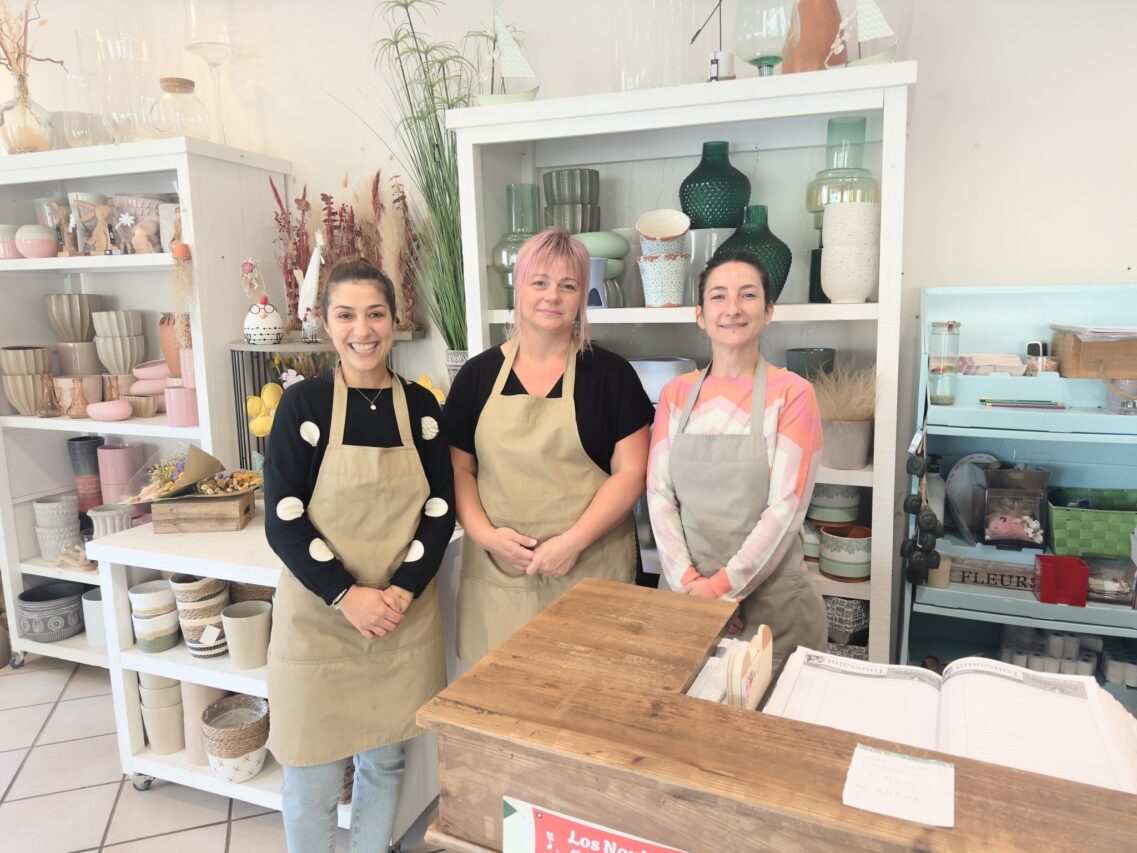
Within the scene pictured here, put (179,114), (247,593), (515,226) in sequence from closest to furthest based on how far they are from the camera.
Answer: (247,593) → (515,226) → (179,114)

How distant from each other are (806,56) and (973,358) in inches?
34.8

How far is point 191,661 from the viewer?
2.15 meters

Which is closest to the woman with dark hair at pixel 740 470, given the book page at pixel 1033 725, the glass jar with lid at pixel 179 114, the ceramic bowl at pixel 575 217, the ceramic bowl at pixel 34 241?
the book page at pixel 1033 725

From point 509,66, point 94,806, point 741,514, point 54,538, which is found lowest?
point 94,806

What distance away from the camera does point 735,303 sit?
Answer: 1526 mm

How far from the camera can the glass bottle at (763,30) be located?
1.92 meters

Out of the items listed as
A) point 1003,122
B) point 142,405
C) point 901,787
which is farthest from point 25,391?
point 1003,122

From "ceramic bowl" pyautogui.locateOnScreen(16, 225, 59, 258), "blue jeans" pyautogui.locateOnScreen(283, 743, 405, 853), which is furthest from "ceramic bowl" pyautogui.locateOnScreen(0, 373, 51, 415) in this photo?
"blue jeans" pyautogui.locateOnScreen(283, 743, 405, 853)

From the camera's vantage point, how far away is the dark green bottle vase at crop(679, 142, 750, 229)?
210 centimetres

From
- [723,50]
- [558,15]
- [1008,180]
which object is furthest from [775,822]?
[558,15]

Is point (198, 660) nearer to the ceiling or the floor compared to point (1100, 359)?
nearer to the floor

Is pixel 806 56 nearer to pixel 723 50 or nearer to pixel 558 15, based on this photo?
pixel 723 50

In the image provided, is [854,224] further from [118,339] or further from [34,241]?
[34,241]

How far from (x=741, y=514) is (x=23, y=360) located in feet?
8.96
